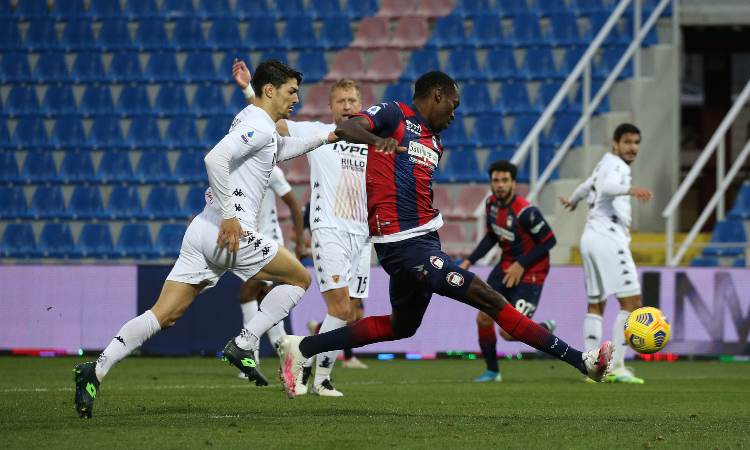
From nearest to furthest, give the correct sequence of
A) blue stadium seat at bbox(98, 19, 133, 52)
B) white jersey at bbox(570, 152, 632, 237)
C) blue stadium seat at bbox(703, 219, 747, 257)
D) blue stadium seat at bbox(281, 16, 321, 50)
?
white jersey at bbox(570, 152, 632, 237), blue stadium seat at bbox(703, 219, 747, 257), blue stadium seat at bbox(281, 16, 321, 50), blue stadium seat at bbox(98, 19, 133, 52)

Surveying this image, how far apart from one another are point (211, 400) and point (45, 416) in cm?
152

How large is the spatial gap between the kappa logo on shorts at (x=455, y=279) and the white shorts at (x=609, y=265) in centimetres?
461

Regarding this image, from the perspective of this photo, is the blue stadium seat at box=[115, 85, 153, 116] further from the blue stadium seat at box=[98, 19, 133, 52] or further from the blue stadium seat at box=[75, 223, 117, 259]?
the blue stadium seat at box=[75, 223, 117, 259]

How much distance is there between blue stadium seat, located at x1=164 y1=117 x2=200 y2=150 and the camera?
753 inches

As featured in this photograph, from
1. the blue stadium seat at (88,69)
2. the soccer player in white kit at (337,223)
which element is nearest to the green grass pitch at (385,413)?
the soccer player in white kit at (337,223)

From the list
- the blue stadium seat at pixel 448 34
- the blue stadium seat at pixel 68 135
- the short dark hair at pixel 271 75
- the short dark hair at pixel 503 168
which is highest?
the blue stadium seat at pixel 448 34

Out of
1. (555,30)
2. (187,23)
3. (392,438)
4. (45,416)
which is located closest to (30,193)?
(187,23)

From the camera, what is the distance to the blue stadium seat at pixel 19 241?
18.4m

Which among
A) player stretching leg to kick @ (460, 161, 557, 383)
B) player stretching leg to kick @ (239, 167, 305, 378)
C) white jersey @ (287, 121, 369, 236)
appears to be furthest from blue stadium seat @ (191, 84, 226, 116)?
white jersey @ (287, 121, 369, 236)

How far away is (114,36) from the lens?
2064 cm

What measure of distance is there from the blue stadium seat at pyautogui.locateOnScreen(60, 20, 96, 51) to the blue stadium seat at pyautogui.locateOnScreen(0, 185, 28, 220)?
279 cm

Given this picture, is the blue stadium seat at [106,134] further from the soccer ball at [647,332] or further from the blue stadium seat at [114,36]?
the soccer ball at [647,332]

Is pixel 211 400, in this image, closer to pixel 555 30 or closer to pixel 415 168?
pixel 415 168

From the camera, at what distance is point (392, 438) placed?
6250 millimetres
